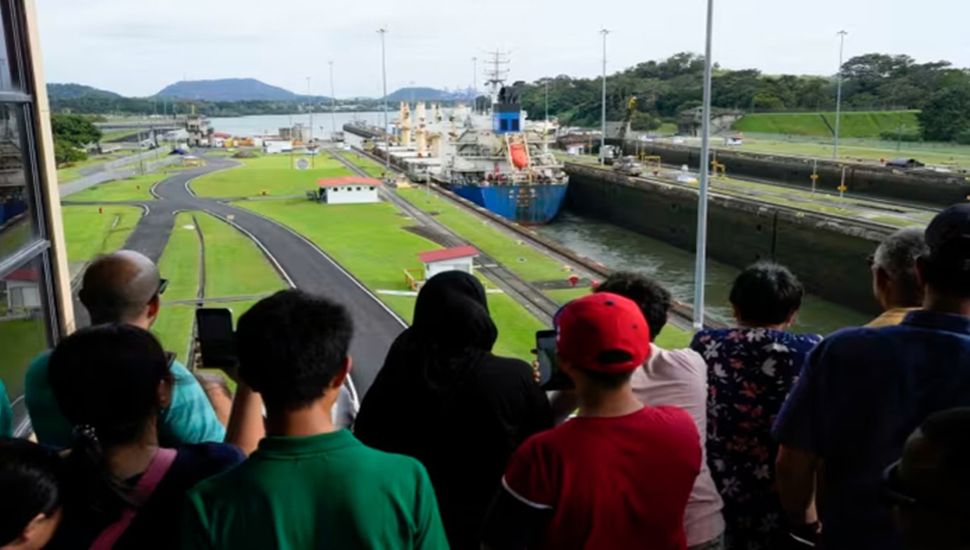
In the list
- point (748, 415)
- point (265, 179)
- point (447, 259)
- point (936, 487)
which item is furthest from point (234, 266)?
point (265, 179)

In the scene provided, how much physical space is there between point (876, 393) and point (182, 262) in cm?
2129

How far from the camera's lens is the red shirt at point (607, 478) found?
198 centimetres

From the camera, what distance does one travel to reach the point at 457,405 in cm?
231

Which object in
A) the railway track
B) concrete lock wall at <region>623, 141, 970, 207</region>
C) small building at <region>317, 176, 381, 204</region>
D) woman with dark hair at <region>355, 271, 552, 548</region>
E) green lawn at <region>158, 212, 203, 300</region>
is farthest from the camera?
small building at <region>317, 176, 381, 204</region>

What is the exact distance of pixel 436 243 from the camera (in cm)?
2444

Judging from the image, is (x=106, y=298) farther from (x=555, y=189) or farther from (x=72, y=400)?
(x=555, y=189)

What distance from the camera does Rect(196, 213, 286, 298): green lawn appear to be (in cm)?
1761

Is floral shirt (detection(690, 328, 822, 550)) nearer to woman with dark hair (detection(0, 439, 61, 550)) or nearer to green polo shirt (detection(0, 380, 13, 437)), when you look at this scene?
woman with dark hair (detection(0, 439, 61, 550))

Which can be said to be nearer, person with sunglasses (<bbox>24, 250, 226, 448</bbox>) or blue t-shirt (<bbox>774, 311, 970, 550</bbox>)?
blue t-shirt (<bbox>774, 311, 970, 550</bbox>)

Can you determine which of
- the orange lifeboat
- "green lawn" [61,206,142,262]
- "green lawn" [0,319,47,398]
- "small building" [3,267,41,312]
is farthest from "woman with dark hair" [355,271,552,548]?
the orange lifeboat

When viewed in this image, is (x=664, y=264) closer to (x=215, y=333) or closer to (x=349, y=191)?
(x=349, y=191)

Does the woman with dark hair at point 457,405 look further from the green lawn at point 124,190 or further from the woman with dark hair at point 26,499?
the green lawn at point 124,190

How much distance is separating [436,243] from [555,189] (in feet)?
57.2

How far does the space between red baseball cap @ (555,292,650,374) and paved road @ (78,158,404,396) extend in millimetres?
2847
